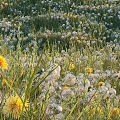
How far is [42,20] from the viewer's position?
10.3 metres

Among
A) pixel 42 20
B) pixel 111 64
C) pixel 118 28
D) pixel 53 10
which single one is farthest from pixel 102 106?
pixel 53 10

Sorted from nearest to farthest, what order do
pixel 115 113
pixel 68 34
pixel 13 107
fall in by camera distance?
1. pixel 13 107
2. pixel 115 113
3. pixel 68 34

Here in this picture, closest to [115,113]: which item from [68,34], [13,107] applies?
[13,107]

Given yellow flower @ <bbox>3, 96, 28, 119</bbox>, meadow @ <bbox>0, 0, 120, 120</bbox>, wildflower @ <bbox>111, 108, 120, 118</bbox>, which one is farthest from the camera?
meadow @ <bbox>0, 0, 120, 120</bbox>

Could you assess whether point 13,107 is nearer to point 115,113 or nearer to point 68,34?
point 115,113

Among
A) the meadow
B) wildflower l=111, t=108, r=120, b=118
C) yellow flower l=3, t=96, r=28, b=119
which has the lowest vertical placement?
the meadow

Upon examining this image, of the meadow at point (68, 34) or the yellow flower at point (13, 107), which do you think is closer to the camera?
the yellow flower at point (13, 107)

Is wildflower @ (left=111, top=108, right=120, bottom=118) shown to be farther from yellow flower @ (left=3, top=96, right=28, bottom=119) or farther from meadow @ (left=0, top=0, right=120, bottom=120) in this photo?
yellow flower @ (left=3, top=96, right=28, bottom=119)

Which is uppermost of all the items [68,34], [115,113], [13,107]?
[13,107]

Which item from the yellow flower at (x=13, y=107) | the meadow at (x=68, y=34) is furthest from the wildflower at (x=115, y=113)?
the yellow flower at (x=13, y=107)

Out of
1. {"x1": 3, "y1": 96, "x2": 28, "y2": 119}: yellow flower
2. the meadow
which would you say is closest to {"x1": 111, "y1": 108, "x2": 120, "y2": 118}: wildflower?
the meadow

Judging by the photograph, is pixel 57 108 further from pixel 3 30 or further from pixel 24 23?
pixel 24 23

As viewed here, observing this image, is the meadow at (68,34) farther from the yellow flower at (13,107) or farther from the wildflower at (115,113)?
the yellow flower at (13,107)

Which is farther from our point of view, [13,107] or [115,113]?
[115,113]
